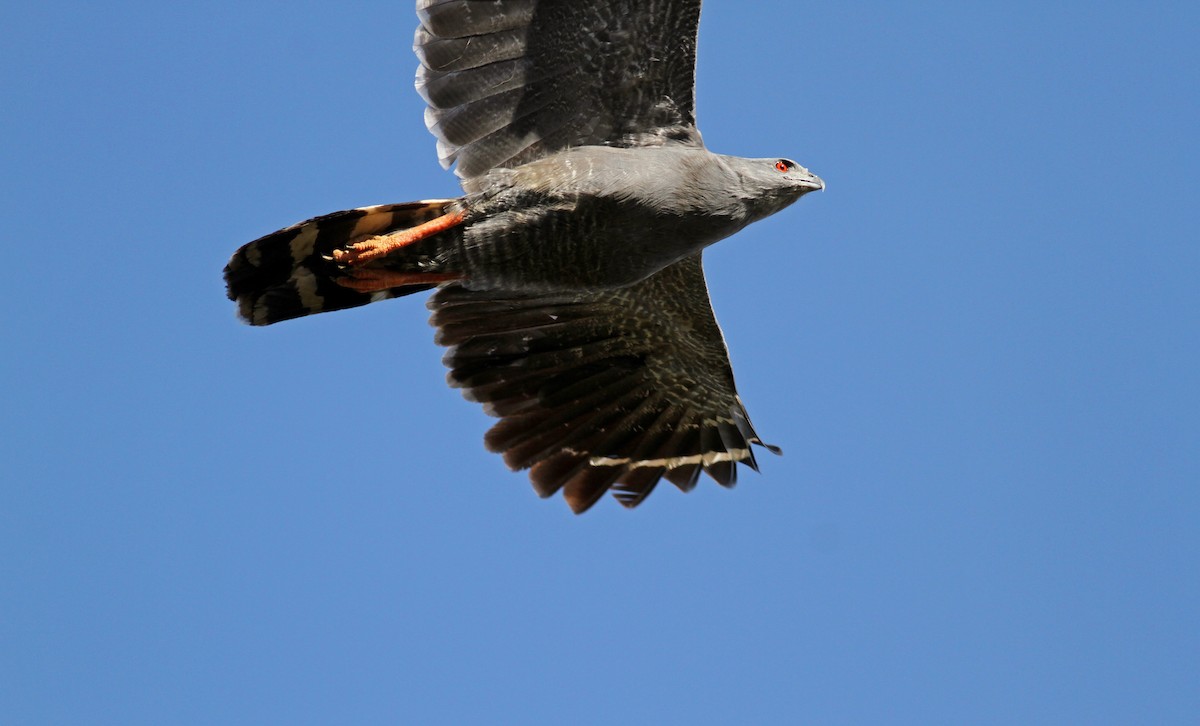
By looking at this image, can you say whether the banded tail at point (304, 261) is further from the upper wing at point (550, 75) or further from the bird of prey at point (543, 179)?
the upper wing at point (550, 75)

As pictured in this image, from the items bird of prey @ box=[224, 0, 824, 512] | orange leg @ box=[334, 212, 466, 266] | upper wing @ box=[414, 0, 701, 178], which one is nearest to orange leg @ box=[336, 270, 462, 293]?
bird of prey @ box=[224, 0, 824, 512]

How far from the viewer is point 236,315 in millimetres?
8836

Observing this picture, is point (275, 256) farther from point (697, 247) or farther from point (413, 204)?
point (697, 247)

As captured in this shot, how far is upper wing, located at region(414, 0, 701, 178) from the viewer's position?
28.8 feet

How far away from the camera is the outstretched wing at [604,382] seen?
33.1 feet

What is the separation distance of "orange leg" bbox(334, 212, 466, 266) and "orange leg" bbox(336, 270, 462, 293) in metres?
0.17

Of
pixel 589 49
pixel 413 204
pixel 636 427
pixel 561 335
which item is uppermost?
pixel 589 49

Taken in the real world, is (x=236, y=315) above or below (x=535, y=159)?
below

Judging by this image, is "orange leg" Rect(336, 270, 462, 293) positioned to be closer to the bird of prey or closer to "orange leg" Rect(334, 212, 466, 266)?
the bird of prey

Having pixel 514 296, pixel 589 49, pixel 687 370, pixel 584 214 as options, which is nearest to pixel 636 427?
pixel 687 370

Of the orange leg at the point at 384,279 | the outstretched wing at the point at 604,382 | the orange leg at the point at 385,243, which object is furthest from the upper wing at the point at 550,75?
the outstretched wing at the point at 604,382

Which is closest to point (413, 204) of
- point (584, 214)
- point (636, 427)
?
point (584, 214)

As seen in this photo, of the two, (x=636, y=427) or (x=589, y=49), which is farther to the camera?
(x=636, y=427)

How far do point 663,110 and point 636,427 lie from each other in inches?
101
